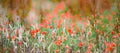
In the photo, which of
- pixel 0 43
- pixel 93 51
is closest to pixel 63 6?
pixel 93 51

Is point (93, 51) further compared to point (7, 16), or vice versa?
point (7, 16)

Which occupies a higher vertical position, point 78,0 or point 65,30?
point 78,0

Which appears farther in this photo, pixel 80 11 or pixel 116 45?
pixel 80 11

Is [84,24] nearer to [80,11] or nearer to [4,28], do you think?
[80,11]

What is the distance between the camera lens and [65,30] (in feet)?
10.9

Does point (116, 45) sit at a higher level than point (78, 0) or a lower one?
lower

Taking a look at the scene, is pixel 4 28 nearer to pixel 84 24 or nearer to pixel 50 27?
pixel 50 27

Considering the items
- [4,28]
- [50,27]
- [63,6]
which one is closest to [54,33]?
[50,27]

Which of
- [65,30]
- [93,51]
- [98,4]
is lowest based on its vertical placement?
[93,51]

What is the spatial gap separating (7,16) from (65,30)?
0.68 m

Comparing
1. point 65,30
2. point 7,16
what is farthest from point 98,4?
point 7,16

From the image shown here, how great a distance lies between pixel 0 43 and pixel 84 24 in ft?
3.10

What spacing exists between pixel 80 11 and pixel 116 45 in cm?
55

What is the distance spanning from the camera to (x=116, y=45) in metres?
3.19
